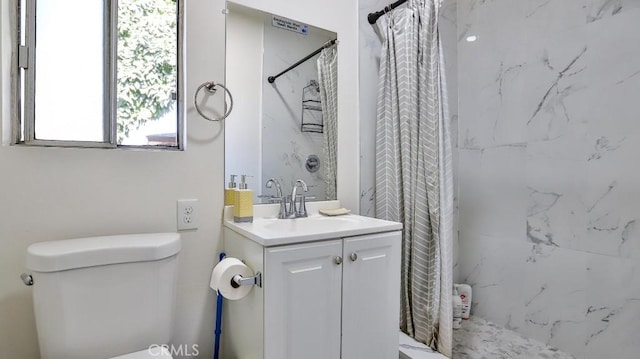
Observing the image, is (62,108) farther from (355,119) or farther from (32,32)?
(355,119)

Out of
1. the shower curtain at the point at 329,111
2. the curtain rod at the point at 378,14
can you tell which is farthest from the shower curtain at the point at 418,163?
the shower curtain at the point at 329,111

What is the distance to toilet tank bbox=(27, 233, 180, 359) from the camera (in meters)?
0.96

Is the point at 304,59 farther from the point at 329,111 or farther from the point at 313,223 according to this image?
the point at 313,223

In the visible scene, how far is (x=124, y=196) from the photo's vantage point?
1230 mm

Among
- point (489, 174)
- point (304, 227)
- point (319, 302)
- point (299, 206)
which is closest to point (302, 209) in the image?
point (299, 206)

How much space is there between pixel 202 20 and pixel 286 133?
61 cm

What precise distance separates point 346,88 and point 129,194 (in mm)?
1169

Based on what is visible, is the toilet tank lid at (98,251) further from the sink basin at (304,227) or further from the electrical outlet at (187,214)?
the sink basin at (304,227)

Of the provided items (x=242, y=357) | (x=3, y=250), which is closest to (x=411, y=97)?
(x=242, y=357)

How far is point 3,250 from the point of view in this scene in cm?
107

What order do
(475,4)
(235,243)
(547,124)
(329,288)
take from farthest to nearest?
(475,4), (547,124), (235,243), (329,288)

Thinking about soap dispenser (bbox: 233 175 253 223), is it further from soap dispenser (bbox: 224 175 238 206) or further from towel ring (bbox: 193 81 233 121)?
towel ring (bbox: 193 81 233 121)

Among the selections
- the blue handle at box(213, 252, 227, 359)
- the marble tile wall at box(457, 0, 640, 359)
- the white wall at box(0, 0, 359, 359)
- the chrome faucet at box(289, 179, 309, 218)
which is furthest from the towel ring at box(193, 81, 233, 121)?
the marble tile wall at box(457, 0, 640, 359)

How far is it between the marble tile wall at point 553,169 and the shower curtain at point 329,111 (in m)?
1.04
